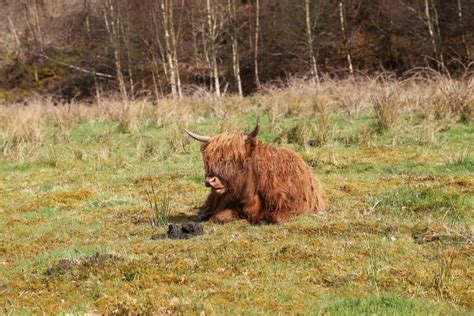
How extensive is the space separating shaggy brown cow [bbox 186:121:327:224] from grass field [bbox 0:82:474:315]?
0.58 ft

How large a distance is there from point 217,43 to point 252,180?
29.1 metres

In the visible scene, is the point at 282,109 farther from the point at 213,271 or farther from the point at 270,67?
Result: the point at 270,67

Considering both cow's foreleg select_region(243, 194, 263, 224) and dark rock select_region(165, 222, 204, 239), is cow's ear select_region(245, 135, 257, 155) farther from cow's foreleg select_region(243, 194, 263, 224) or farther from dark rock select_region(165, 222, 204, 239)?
dark rock select_region(165, 222, 204, 239)

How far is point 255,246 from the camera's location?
16.2ft

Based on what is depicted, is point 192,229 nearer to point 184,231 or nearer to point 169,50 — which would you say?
point 184,231

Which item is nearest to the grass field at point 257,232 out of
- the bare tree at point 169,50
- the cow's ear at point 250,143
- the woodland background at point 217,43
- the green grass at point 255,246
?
the green grass at point 255,246

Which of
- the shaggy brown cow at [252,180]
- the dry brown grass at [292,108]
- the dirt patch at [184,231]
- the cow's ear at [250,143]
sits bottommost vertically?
the dry brown grass at [292,108]

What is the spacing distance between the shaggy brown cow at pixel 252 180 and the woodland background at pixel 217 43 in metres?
19.4

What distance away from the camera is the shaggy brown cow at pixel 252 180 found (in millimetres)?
5786

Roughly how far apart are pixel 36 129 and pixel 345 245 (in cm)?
1106

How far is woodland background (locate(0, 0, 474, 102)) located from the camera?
28.9 metres


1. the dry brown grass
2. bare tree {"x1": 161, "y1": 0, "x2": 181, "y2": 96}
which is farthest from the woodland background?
the dry brown grass

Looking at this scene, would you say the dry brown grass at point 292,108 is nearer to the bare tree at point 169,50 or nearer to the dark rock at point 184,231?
the dark rock at point 184,231

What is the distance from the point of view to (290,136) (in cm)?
1165
